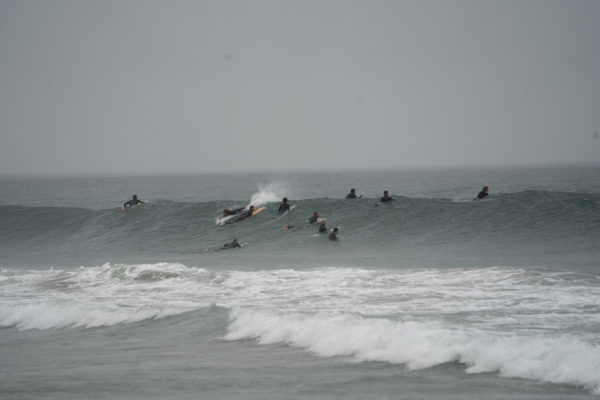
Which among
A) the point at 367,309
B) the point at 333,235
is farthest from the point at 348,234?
the point at 367,309

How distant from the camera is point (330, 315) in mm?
9109

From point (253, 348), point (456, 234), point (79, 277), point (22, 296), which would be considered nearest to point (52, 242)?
point (79, 277)

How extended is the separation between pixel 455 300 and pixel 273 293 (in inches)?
152

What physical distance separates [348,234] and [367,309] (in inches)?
437

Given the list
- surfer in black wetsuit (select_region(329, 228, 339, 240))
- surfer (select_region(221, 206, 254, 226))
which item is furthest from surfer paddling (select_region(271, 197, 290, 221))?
surfer in black wetsuit (select_region(329, 228, 339, 240))

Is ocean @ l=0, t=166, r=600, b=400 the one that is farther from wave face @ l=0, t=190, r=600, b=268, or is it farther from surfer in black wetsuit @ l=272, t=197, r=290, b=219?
surfer in black wetsuit @ l=272, t=197, r=290, b=219

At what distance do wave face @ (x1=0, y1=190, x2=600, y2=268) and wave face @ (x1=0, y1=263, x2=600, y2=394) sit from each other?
259 centimetres

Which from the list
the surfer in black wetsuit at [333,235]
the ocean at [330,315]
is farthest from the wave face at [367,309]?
the surfer in black wetsuit at [333,235]

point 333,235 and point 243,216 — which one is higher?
point 243,216

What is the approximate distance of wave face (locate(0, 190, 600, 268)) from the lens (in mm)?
16359

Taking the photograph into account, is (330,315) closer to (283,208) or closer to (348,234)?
(348,234)

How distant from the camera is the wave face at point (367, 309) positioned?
22.3 feet

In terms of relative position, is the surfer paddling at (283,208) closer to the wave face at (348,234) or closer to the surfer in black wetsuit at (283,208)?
the surfer in black wetsuit at (283,208)

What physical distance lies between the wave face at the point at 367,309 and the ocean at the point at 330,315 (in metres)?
0.04
